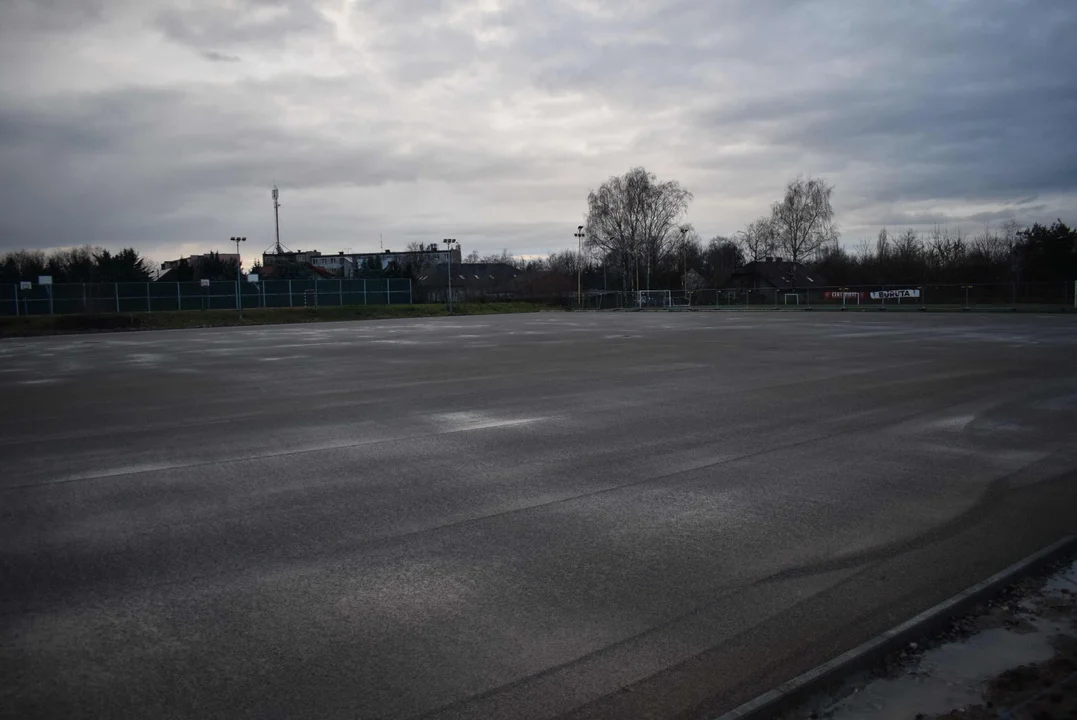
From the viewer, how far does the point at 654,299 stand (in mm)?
75438

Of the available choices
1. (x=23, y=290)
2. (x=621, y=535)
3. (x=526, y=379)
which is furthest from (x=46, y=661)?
(x=23, y=290)

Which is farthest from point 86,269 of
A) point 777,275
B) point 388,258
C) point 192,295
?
point 777,275

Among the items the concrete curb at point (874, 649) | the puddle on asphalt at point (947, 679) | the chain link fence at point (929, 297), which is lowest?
the puddle on asphalt at point (947, 679)

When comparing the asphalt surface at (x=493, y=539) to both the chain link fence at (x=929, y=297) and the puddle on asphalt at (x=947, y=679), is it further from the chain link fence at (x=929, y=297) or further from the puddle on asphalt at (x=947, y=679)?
the chain link fence at (x=929, y=297)

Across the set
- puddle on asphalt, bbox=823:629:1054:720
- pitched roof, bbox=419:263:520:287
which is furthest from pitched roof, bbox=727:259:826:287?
puddle on asphalt, bbox=823:629:1054:720

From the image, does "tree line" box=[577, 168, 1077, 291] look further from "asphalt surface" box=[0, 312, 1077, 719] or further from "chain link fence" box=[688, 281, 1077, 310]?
"asphalt surface" box=[0, 312, 1077, 719]

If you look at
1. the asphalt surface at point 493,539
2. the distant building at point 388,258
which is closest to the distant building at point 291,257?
the distant building at point 388,258

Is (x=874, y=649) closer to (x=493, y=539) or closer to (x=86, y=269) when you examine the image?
(x=493, y=539)

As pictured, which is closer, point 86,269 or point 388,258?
point 86,269

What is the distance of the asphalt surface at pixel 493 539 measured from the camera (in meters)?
3.90

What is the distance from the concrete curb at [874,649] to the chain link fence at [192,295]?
5932 cm

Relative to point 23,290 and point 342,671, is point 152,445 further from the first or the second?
point 23,290

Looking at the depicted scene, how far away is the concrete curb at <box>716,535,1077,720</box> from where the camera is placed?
3541 millimetres

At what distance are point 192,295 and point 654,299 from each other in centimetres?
4182
